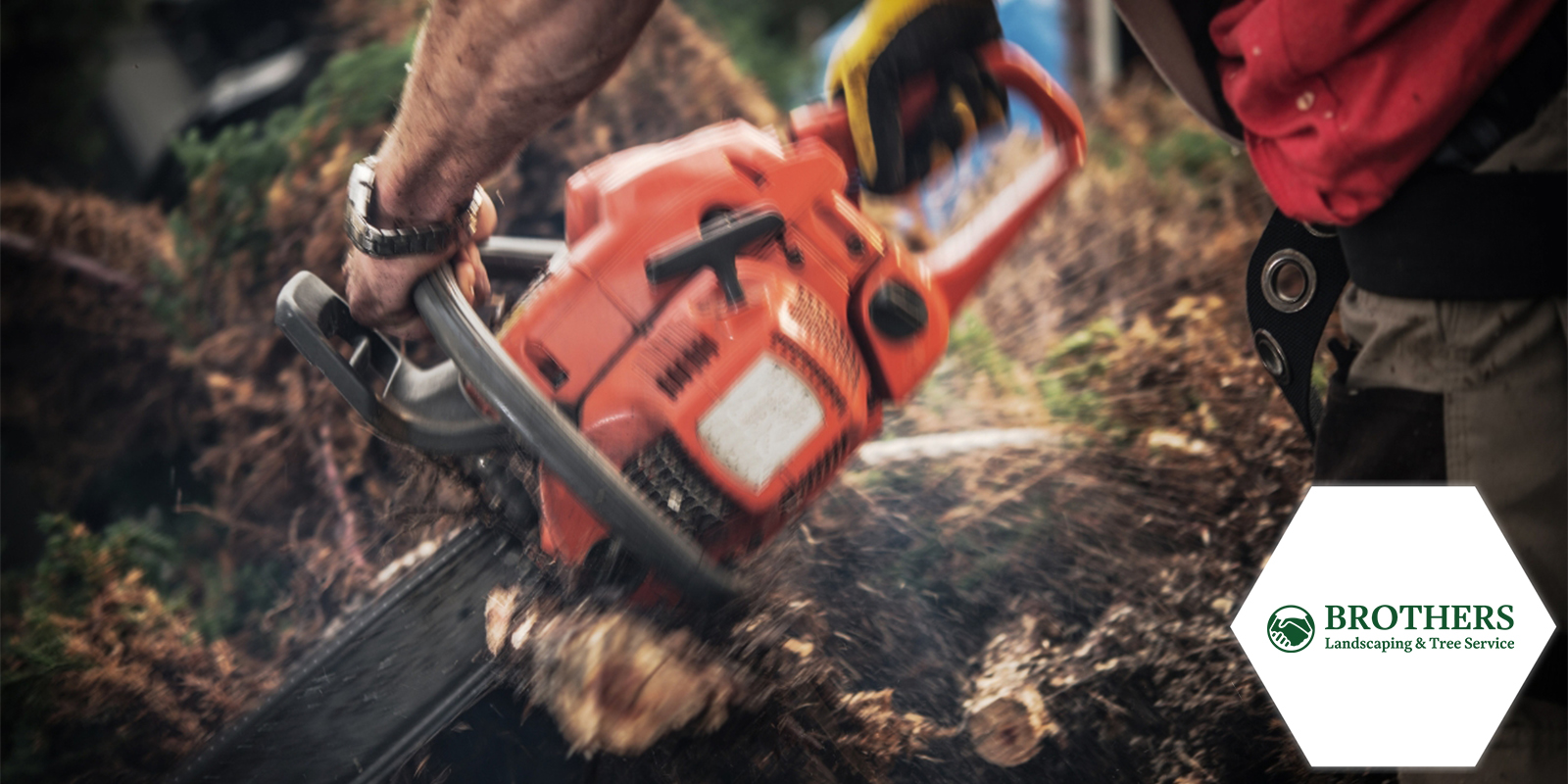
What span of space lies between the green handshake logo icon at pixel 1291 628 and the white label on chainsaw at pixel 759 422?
2.23 feet

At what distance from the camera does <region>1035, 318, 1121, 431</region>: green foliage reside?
2256mm

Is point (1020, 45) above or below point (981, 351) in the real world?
above

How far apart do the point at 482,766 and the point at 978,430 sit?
1.46m

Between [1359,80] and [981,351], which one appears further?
[981,351]

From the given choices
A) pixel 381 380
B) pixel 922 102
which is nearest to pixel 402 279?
pixel 381 380

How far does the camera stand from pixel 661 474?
1.23m

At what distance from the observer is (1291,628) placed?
1068mm

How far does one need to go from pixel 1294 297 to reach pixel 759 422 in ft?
2.57

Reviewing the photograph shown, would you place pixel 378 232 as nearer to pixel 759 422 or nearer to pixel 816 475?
pixel 759 422

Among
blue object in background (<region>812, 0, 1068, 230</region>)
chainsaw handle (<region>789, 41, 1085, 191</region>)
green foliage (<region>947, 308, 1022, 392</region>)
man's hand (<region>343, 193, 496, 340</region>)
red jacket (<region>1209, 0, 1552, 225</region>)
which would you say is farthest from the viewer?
blue object in background (<region>812, 0, 1068, 230</region>)

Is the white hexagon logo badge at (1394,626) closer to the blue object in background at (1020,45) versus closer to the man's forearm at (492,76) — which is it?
the man's forearm at (492,76)

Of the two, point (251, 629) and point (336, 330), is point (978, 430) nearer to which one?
point (336, 330)

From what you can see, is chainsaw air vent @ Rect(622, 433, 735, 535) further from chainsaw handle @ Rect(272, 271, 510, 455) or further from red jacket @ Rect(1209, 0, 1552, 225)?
red jacket @ Rect(1209, 0, 1552, 225)

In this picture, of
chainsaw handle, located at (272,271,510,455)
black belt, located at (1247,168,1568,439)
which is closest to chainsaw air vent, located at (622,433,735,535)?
chainsaw handle, located at (272,271,510,455)
